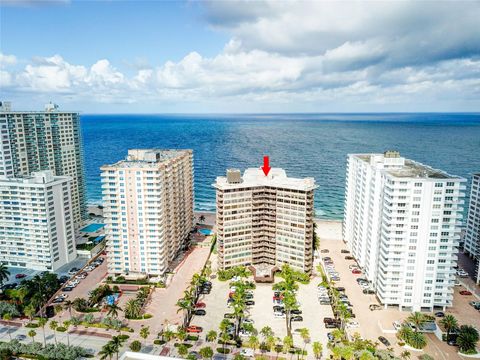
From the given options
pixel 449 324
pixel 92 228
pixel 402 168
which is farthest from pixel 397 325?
pixel 92 228

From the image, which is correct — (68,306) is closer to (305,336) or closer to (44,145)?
(305,336)

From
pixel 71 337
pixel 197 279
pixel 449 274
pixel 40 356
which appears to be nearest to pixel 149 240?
pixel 197 279

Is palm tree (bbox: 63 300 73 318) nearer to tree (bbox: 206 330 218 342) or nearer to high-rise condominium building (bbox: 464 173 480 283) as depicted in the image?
tree (bbox: 206 330 218 342)

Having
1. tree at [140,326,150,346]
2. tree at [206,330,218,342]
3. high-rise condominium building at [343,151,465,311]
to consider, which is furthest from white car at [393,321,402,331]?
tree at [140,326,150,346]

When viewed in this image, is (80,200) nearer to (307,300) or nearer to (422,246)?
(307,300)

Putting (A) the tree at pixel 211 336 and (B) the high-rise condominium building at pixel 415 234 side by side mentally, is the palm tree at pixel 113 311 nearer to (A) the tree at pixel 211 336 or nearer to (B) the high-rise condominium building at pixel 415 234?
(A) the tree at pixel 211 336

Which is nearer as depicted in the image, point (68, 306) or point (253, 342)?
point (253, 342)

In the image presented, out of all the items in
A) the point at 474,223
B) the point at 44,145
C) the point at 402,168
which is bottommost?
the point at 474,223
